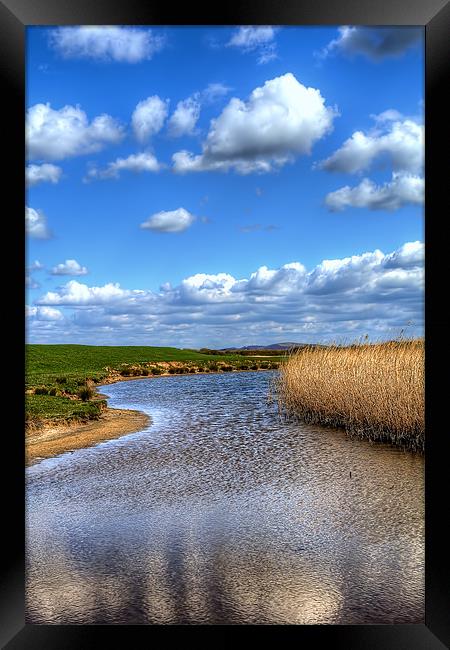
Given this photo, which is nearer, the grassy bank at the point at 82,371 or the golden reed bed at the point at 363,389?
the golden reed bed at the point at 363,389

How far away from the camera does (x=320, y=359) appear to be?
11.5m

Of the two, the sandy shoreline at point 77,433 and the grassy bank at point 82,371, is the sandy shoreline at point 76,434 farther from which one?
the grassy bank at point 82,371

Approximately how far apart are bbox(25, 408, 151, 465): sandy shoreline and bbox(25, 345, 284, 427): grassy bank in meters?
0.40

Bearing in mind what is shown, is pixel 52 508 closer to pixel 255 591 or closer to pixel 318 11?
pixel 255 591

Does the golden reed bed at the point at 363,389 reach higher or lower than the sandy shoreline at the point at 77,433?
higher

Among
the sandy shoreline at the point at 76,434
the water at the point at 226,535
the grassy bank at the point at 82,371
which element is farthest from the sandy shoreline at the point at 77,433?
the water at the point at 226,535

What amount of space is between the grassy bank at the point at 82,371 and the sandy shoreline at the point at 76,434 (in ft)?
1.32

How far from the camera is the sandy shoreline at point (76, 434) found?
28.6 ft

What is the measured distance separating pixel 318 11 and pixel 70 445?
7.85 m

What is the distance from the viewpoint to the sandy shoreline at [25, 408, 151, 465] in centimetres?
872

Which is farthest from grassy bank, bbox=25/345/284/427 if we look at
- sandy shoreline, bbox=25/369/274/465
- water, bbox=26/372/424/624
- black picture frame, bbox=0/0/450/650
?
black picture frame, bbox=0/0/450/650

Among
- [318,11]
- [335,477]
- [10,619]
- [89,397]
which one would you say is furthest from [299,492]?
[89,397]

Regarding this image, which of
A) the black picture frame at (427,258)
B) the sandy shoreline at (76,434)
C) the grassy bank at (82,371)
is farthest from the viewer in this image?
the grassy bank at (82,371)

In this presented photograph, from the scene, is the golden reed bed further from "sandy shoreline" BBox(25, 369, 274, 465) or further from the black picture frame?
the black picture frame
